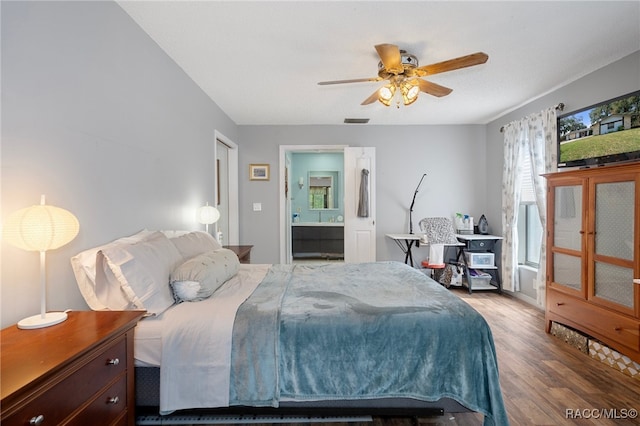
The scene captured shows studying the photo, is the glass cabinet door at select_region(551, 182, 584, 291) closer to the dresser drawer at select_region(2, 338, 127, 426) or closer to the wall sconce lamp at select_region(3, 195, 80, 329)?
the dresser drawer at select_region(2, 338, 127, 426)

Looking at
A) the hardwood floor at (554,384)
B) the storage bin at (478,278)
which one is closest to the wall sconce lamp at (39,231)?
the hardwood floor at (554,384)

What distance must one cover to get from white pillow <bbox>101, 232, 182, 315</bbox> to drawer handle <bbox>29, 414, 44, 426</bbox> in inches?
26.6

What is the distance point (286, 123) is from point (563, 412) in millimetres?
4428

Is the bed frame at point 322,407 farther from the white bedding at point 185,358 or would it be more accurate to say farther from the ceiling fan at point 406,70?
the ceiling fan at point 406,70

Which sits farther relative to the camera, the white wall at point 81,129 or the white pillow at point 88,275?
the white pillow at point 88,275

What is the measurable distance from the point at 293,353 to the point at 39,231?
1193 millimetres

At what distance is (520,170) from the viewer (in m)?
4.00

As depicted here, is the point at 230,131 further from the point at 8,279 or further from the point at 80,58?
the point at 8,279

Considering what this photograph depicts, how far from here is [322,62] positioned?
2.69 meters

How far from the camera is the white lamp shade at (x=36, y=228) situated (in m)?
1.11

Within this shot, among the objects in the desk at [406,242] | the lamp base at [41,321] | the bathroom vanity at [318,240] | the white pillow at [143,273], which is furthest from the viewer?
the bathroom vanity at [318,240]

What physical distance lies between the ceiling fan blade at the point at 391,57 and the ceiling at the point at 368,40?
208 mm

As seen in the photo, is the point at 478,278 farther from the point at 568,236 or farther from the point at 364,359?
the point at 364,359

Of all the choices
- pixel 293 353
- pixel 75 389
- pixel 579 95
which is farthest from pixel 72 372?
pixel 579 95
